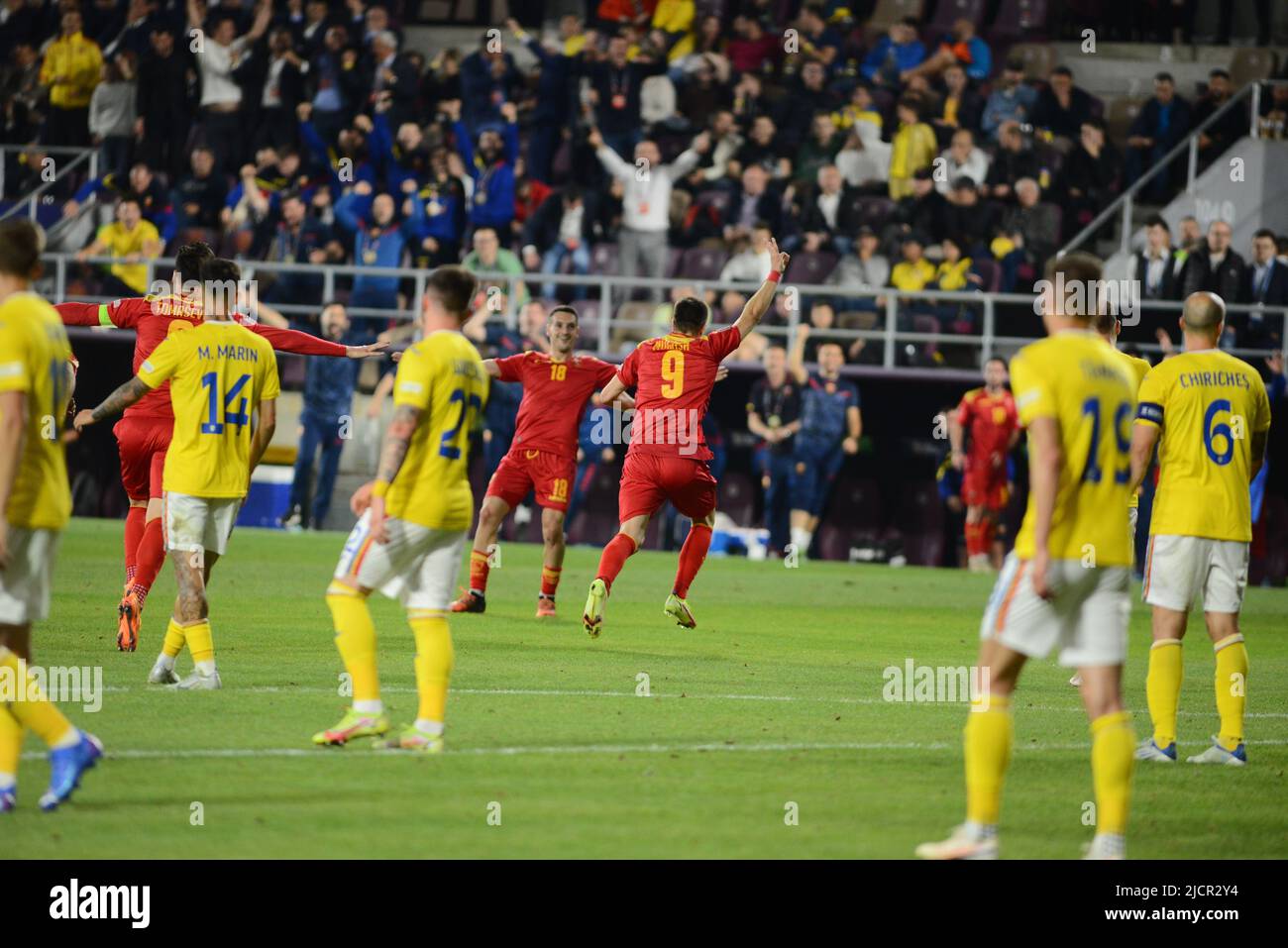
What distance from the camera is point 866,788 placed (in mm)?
7742

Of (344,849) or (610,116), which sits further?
(610,116)

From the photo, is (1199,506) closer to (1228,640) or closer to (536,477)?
(1228,640)

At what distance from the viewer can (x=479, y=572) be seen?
14281 mm

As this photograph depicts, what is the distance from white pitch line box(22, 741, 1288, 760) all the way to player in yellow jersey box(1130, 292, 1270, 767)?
65 centimetres

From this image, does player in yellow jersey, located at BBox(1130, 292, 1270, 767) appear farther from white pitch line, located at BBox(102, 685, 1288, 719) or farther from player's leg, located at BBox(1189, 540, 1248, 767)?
white pitch line, located at BBox(102, 685, 1288, 719)

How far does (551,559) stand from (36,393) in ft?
25.4

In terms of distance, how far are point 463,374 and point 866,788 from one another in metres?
2.45

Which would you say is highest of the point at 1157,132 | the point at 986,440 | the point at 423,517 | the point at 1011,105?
the point at 1011,105

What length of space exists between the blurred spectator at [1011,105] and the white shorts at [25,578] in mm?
19900

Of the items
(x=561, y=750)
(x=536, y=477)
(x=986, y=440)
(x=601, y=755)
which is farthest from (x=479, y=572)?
(x=986, y=440)

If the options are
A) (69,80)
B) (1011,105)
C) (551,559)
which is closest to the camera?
(551,559)

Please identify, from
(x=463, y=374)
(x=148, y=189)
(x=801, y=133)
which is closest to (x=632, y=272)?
(x=801, y=133)

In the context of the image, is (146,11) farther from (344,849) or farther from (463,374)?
(344,849)
